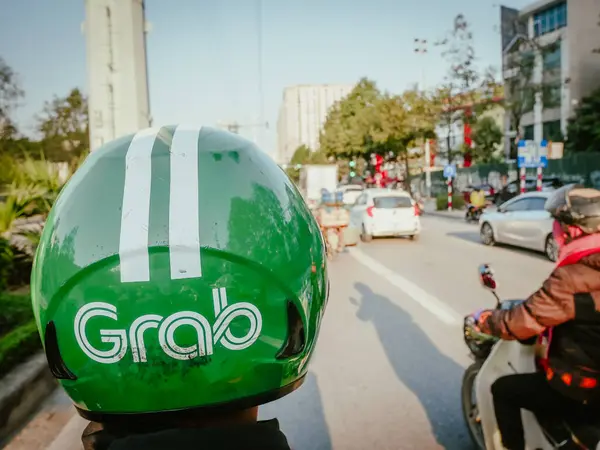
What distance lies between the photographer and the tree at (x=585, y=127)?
34.2 metres

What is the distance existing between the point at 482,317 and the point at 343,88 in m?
144

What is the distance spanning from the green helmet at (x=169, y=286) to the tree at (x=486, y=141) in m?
44.1

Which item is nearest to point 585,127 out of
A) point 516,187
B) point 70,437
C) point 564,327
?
point 516,187

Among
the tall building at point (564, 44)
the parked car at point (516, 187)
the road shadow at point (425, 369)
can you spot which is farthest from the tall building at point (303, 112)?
the road shadow at point (425, 369)

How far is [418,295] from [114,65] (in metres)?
4.90

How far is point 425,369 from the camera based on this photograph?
15.8 feet

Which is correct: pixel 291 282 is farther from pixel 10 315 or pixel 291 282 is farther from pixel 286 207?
pixel 10 315

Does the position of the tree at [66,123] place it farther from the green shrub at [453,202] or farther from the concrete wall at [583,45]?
the concrete wall at [583,45]

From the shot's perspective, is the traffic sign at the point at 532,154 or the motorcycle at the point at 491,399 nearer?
the motorcycle at the point at 491,399

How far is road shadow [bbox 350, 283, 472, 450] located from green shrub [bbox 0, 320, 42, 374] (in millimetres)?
3112

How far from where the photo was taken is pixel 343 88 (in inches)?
5581

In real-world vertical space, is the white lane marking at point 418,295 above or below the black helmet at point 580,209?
below

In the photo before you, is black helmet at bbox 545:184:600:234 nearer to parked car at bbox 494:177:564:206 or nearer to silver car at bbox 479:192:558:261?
silver car at bbox 479:192:558:261

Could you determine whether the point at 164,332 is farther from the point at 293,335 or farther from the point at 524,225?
the point at 524,225
